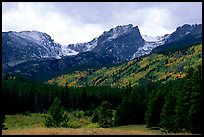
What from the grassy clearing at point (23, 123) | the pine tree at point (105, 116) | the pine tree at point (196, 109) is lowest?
the grassy clearing at point (23, 123)

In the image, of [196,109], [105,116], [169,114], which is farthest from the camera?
[105,116]

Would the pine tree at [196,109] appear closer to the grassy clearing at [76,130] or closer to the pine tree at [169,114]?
the grassy clearing at [76,130]

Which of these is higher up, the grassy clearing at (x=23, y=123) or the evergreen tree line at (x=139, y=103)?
the evergreen tree line at (x=139, y=103)

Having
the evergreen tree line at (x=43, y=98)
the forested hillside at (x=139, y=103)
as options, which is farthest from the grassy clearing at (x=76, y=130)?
the evergreen tree line at (x=43, y=98)

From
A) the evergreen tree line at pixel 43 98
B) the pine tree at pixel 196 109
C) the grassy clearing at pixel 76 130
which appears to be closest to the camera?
the grassy clearing at pixel 76 130

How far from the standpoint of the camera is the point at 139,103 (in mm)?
96562

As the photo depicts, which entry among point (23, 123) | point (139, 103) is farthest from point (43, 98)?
point (139, 103)

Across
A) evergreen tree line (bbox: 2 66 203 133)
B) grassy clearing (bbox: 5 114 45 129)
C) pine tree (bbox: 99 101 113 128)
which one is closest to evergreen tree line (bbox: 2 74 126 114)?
evergreen tree line (bbox: 2 66 203 133)

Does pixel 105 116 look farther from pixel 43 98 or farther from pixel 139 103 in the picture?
pixel 43 98

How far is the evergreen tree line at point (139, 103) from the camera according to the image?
187 feet

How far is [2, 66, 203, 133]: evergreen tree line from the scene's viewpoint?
5703cm

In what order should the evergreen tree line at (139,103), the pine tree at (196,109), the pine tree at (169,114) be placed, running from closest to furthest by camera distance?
the pine tree at (196,109) → the evergreen tree line at (139,103) → the pine tree at (169,114)

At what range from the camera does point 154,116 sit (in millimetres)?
80125

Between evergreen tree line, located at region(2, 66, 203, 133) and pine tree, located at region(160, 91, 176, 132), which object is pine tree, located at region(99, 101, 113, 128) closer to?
evergreen tree line, located at region(2, 66, 203, 133)
